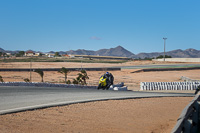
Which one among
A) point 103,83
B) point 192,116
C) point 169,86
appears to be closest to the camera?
point 192,116

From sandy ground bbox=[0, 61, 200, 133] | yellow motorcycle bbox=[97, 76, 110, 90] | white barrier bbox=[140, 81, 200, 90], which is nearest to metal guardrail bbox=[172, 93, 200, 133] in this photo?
sandy ground bbox=[0, 61, 200, 133]

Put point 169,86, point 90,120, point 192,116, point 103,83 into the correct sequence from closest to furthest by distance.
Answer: point 192,116
point 90,120
point 103,83
point 169,86

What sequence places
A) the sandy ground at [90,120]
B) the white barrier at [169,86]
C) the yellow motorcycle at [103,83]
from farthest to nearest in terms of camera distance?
1. the white barrier at [169,86]
2. the yellow motorcycle at [103,83]
3. the sandy ground at [90,120]

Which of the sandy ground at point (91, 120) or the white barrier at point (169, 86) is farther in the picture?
the white barrier at point (169, 86)

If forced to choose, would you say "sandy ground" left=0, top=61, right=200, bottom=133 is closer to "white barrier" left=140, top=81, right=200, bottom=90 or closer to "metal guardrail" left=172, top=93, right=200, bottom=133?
"metal guardrail" left=172, top=93, right=200, bottom=133

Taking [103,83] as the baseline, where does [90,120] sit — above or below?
below

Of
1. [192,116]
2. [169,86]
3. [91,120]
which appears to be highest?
[192,116]

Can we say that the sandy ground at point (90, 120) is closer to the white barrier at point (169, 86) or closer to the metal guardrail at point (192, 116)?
the metal guardrail at point (192, 116)

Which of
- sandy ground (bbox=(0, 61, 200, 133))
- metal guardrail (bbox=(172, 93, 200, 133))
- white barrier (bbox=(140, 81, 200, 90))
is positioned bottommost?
white barrier (bbox=(140, 81, 200, 90))

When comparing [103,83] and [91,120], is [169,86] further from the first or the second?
[91,120]

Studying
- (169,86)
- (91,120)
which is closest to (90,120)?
(91,120)

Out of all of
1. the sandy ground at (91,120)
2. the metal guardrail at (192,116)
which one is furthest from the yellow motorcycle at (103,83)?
the metal guardrail at (192,116)

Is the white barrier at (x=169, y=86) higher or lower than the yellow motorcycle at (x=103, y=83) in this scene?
lower

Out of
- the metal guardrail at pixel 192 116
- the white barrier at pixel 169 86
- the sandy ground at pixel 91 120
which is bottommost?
the white barrier at pixel 169 86
